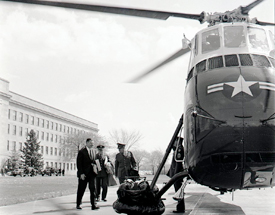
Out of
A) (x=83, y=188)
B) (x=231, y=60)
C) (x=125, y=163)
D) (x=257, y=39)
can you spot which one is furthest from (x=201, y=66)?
(x=125, y=163)

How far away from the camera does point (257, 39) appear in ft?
17.3

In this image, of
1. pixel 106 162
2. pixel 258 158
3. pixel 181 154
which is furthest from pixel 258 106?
pixel 106 162

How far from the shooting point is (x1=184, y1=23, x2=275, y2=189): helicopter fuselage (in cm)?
413

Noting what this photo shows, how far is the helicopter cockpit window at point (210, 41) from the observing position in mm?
5297

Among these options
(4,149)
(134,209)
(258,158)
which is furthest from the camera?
(4,149)

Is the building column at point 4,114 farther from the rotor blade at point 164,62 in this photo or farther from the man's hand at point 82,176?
the rotor blade at point 164,62

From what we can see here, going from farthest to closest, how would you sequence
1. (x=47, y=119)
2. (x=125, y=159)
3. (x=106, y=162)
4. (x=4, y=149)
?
(x=47, y=119) < (x=4, y=149) < (x=106, y=162) < (x=125, y=159)

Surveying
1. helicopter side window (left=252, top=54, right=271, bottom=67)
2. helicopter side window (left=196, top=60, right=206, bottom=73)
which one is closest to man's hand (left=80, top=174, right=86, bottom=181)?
helicopter side window (left=196, top=60, right=206, bottom=73)

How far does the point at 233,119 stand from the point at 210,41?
5.68 ft

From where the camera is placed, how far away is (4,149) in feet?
212

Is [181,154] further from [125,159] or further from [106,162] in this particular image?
[106,162]

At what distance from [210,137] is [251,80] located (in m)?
0.91

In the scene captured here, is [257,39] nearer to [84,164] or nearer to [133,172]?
[133,172]

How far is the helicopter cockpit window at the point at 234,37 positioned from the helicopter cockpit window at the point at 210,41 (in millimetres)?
128
